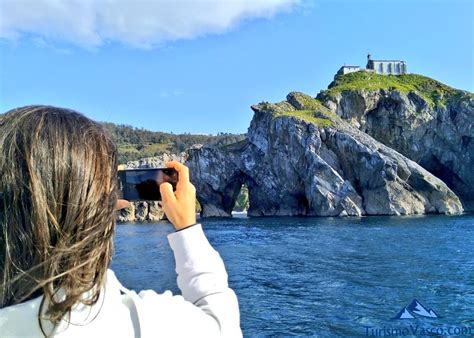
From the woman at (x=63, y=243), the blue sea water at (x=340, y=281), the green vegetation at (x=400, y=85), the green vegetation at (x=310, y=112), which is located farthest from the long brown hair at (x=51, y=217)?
the green vegetation at (x=400, y=85)

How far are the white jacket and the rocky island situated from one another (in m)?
80.5

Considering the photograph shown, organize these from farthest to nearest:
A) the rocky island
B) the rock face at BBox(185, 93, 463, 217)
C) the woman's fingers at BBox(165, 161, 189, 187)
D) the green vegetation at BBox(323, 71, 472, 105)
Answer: the green vegetation at BBox(323, 71, 472, 105)
the rocky island
the rock face at BBox(185, 93, 463, 217)
the woman's fingers at BBox(165, 161, 189, 187)

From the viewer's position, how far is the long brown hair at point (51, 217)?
1370 millimetres

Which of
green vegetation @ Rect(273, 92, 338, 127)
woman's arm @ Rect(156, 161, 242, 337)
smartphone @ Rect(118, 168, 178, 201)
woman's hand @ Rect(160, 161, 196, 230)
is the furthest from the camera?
green vegetation @ Rect(273, 92, 338, 127)

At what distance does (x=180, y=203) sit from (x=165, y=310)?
0.51 meters

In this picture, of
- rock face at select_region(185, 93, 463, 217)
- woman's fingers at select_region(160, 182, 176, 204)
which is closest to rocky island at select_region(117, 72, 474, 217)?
rock face at select_region(185, 93, 463, 217)

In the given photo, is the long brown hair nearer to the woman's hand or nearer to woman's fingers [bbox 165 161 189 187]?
the woman's hand

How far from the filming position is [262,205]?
3666 inches

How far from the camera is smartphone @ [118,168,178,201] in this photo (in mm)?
2195

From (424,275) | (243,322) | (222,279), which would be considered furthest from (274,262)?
(222,279)

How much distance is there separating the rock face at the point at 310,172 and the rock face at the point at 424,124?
9403 mm

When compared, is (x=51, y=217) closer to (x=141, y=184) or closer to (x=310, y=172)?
(x=141, y=184)

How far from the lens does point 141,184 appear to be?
2293 millimetres

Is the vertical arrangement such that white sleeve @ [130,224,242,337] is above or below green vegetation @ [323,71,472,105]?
below
